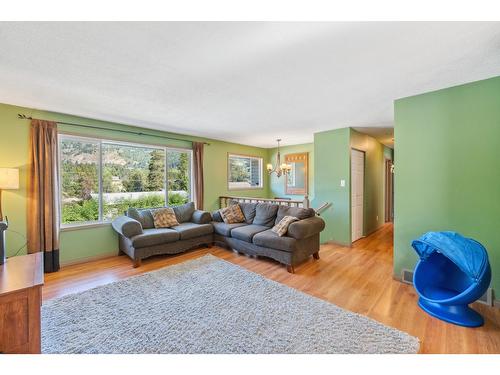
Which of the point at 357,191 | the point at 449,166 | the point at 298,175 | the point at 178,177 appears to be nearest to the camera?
the point at 449,166

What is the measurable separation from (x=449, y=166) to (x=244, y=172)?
4.70m

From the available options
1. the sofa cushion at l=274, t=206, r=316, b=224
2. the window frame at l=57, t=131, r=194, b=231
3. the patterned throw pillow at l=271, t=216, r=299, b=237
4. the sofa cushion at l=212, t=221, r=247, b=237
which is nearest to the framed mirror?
the sofa cushion at l=274, t=206, r=316, b=224

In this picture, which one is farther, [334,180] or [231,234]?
[334,180]

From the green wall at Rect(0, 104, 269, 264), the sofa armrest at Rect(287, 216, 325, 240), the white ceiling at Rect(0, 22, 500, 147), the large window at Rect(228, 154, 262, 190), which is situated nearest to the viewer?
the white ceiling at Rect(0, 22, 500, 147)

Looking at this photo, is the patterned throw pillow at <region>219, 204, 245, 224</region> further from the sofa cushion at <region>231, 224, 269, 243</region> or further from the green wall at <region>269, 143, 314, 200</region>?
the green wall at <region>269, 143, 314, 200</region>

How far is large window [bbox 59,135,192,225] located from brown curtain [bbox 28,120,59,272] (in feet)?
0.79

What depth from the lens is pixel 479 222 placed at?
7.80 feet

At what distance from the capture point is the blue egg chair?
1910mm

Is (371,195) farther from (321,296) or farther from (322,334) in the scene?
(322,334)

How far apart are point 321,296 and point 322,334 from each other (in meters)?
0.70

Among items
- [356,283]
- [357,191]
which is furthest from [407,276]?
[357,191]

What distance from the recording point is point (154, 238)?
349 centimetres

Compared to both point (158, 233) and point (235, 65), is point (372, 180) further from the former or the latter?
point (158, 233)

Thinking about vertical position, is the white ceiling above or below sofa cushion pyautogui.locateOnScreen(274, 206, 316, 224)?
above
